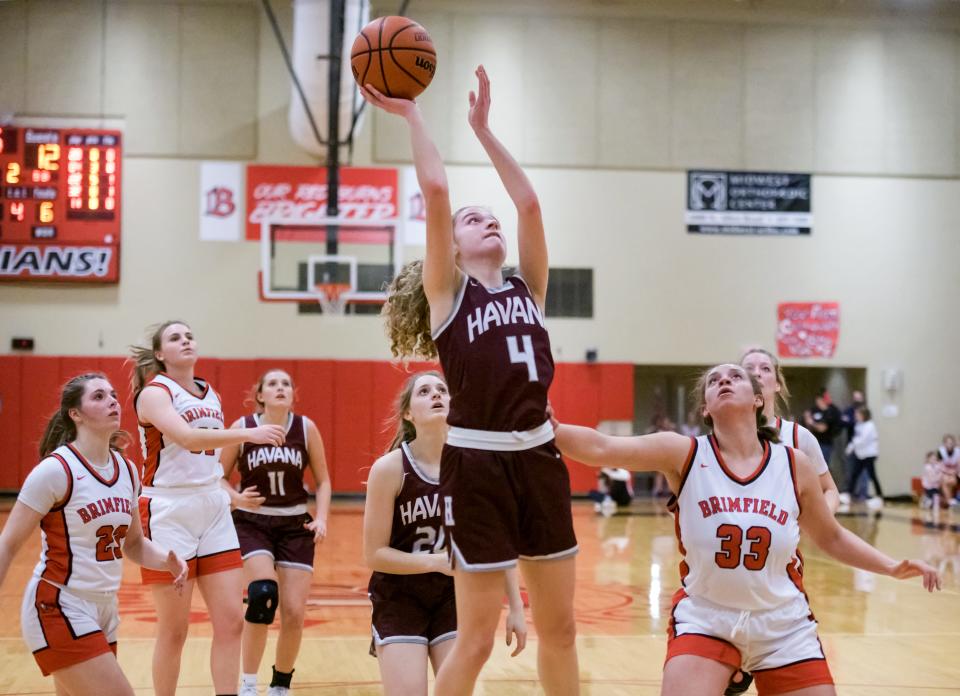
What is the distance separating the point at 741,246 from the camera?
1945 cm

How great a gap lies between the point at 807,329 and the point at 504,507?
56.1 ft

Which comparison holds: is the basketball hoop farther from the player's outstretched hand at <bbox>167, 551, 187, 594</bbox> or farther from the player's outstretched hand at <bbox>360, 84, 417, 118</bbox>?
the player's outstretched hand at <bbox>360, 84, 417, 118</bbox>

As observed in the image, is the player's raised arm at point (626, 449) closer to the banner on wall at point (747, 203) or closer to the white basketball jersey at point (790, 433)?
the white basketball jersey at point (790, 433)

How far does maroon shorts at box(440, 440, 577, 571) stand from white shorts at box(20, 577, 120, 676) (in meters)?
1.48

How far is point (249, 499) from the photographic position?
18.9ft

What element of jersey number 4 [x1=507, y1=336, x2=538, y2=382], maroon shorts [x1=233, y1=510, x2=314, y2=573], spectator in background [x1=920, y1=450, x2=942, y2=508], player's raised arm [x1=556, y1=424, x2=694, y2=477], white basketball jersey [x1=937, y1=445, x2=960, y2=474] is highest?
jersey number 4 [x1=507, y1=336, x2=538, y2=382]

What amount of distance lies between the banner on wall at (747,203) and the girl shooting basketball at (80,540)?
627 inches

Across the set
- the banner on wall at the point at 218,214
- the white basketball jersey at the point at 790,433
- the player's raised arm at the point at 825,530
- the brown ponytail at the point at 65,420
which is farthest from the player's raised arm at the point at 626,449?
the banner on wall at the point at 218,214

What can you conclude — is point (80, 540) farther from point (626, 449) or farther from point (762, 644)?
point (762, 644)

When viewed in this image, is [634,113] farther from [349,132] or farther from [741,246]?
[349,132]

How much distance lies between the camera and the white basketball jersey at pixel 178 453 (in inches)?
207

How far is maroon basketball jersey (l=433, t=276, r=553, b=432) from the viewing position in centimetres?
336

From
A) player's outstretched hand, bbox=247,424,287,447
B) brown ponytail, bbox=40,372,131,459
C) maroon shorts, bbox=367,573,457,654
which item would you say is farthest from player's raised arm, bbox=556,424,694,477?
brown ponytail, bbox=40,372,131,459

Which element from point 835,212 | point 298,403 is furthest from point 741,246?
point 298,403
